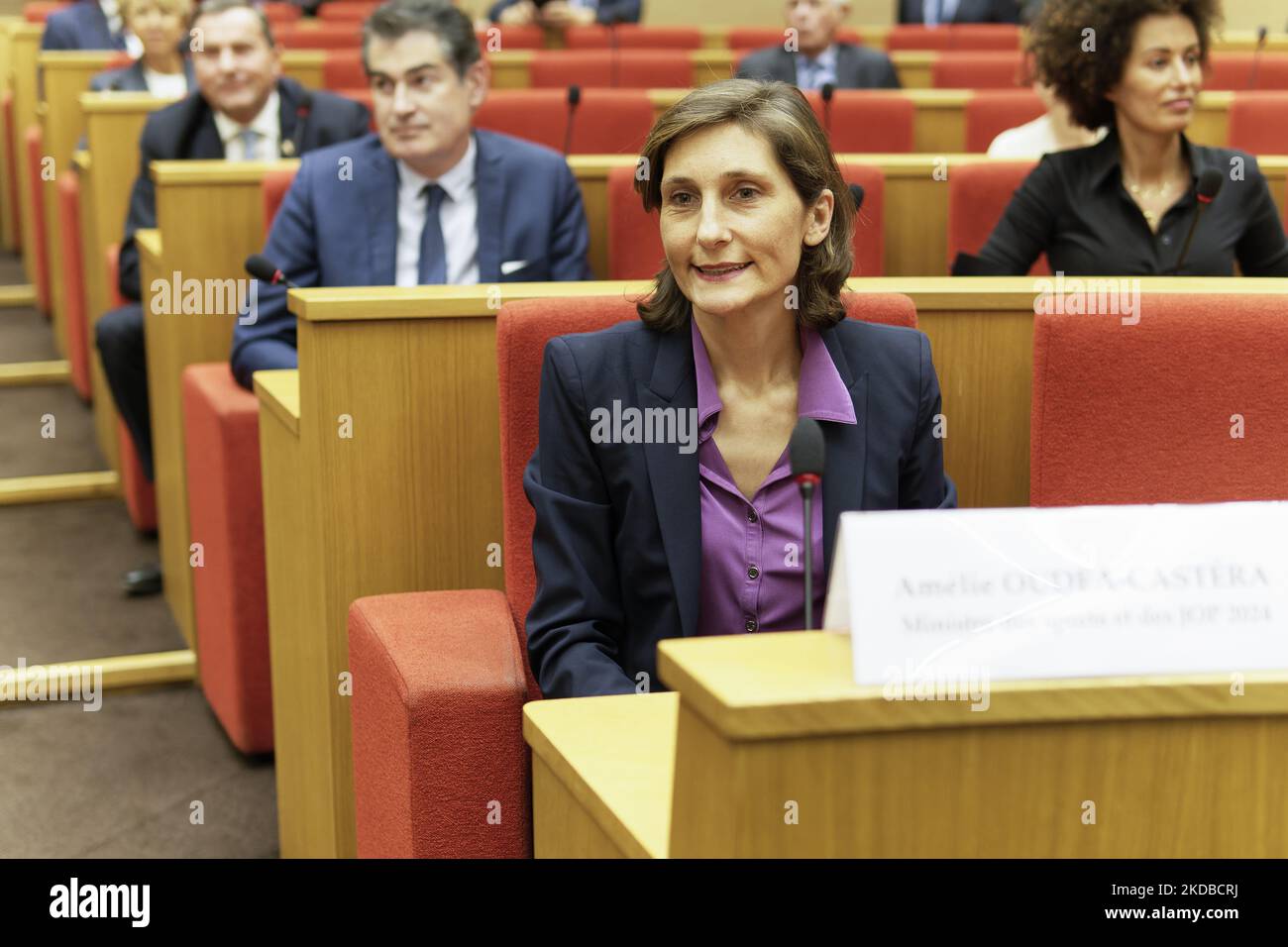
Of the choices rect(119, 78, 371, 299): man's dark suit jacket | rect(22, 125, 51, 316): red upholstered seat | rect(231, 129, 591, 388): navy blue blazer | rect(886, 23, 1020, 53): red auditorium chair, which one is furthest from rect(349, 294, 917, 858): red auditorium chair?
rect(886, 23, 1020, 53): red auditorium chair

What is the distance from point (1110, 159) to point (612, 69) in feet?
7.49

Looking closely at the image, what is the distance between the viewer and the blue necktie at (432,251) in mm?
2189

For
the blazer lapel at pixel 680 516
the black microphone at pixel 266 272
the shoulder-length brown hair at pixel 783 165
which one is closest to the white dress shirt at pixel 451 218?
the black microphone at pixel 266 272

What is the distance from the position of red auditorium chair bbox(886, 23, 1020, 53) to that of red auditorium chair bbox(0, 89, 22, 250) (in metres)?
2.57

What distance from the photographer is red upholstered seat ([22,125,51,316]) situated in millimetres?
3779

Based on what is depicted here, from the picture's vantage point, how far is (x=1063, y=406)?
1438mm

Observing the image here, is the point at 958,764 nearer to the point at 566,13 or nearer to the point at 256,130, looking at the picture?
the point at 256,130

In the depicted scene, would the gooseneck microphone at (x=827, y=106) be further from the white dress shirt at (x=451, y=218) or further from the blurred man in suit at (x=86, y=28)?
the blurred man in suit at (x=86, y=28)

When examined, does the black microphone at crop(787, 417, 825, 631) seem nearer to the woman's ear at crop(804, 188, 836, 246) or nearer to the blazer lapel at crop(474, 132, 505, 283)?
the woman's ear at crop(804, 188, 836, 246)

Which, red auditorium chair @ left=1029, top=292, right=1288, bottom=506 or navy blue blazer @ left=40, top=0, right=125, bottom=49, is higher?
navy blue blazer @ left=40, top=0, right=125, bottom=49

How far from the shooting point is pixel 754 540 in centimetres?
127

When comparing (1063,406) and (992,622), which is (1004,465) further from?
(992,622)

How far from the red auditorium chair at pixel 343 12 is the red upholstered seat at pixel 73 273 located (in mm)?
2394

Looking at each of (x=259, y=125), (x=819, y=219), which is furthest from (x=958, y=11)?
(x=819, y=219)
